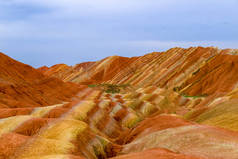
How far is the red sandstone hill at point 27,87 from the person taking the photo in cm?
3148

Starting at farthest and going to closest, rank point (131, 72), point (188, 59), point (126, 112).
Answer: point (131, 72), point (188, 59), point (126, 112)

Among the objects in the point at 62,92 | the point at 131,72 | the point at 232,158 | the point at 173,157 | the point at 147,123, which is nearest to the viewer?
the point at 173,157

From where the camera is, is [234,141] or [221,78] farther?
[221,78]

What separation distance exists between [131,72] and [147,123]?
3454 inches

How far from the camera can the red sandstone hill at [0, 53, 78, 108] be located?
31484 mm

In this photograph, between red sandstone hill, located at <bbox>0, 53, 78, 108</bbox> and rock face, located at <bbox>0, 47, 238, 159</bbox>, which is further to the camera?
red sandstone hill, located at <bbox>0, 53, 78, 108</bbox>

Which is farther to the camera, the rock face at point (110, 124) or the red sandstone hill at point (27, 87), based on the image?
the red sandstone hill at point (27, 87)

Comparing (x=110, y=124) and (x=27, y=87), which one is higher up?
(x=27, y=87)

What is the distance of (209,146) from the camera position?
35.3 ft

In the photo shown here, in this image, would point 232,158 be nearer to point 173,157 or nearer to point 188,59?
point 173,157

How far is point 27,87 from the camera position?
37.1m

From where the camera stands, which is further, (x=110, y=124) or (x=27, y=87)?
(x=27, y=87)

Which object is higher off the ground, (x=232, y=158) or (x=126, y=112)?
(x=232, y=158)

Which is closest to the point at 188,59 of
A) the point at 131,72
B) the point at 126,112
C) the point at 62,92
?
the point at 131,72
